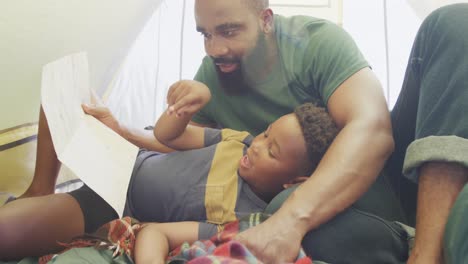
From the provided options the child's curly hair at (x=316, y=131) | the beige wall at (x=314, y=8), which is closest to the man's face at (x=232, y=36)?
the child's curly hair at (x=316, y=131)

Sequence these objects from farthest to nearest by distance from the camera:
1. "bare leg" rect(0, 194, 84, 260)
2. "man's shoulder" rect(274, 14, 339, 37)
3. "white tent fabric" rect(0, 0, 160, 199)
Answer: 1. "man's shoulder" rect(274, 14, 339, 37)
2. "white tent fabric" rect(0, 0, 160, 199)
3. "bare leg" rect(0, 194, 84, 260)

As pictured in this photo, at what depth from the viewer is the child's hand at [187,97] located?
85cm

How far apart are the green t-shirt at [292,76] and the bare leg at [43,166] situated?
0.38 meters

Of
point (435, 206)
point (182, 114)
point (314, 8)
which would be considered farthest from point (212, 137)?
point (314, 8)

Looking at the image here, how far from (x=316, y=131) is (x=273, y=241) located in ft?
0.82

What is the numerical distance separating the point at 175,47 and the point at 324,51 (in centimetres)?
69

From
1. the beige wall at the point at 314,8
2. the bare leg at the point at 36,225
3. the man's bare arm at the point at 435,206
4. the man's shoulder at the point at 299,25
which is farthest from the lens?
the beige wall at the point at 314,8

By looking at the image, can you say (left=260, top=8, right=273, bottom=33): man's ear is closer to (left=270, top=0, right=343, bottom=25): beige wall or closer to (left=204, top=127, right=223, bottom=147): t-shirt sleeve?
(left=204, top=127, right=223, bottom=147): t-shirt sleeve

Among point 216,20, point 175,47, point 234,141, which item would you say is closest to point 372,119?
point 234,141

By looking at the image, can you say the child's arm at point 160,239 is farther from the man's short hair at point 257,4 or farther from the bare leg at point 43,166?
the man's short hair at point 257,4

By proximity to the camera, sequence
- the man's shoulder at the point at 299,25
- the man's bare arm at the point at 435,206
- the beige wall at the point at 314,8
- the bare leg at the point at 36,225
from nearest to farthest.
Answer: the man's bare arm at the point at 435,206, the bare leg at the point at 36,225, the man's shoulder at the point at 299,25, the beige wall at the point at 314,8

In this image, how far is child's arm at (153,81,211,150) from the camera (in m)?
0.85

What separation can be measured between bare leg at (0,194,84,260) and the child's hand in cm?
24

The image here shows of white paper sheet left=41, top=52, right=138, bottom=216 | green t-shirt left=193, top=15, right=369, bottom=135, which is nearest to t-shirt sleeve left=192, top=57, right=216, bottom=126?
green t-shirt left=193, top=15, right=369, bottom=135
